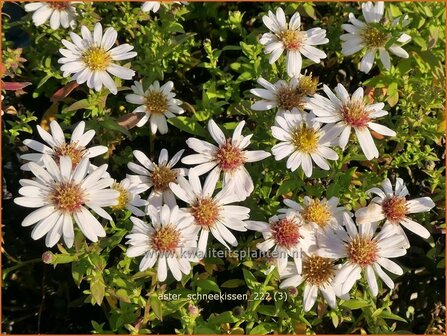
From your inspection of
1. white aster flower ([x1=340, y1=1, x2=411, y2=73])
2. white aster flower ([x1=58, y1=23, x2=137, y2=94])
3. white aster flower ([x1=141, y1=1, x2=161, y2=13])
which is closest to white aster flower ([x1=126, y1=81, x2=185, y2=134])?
white aster flower ([x1=58, y1=23, x2=137, y2=94])

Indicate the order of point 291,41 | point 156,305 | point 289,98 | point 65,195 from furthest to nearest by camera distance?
1. point 291,41
2. point 289,98
3. point 156,305
4. point 65,195

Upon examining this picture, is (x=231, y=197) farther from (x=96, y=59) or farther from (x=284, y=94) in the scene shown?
(x=96, y=59)

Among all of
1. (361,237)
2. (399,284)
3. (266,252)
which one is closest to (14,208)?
(266,252)

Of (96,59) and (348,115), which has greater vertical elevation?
(96,59)

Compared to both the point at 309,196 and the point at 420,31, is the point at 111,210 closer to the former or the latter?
the point at 309,196

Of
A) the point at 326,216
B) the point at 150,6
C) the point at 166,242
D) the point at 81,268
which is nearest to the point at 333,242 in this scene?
the point at 326,216

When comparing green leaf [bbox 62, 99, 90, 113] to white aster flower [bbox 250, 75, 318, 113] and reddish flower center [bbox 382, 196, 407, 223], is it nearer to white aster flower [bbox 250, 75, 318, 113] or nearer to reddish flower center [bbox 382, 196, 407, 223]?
white aster flower [bbox 250, 75, 318, 113]

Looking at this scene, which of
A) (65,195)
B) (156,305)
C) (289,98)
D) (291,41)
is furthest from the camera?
(291,41)
